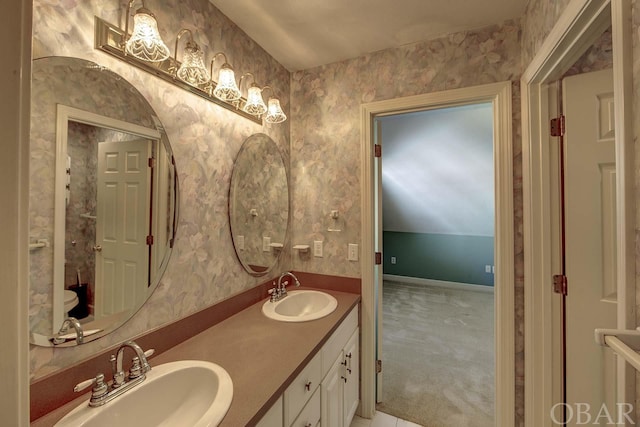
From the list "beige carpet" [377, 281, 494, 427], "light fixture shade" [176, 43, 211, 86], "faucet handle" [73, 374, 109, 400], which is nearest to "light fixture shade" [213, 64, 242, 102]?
"light fixture shade" [176, 43, 211, 86]

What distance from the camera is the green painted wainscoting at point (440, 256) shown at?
433 centimetres

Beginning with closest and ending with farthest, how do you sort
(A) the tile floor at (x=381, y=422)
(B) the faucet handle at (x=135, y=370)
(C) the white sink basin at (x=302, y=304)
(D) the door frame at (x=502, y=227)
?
(B) the faucet handle at (x=135, y=370) → (D) the door frame at (x=502, y=227) → (C) the white sink basin at (x=302, y=304) → (A) the tile floor at (x=381, y=422)

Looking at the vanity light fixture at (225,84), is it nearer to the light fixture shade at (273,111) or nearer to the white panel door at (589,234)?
the light fixture shade at (273,111)

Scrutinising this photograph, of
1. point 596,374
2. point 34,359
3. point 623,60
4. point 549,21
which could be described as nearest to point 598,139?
point 549,21

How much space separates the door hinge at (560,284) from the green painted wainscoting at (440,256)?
11.0ft

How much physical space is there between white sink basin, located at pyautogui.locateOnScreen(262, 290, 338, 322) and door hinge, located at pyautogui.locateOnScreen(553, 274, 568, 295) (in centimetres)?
110

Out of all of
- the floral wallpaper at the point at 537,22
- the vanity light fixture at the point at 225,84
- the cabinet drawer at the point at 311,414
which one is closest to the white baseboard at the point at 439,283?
the floral wallpaper at the point at 537,22

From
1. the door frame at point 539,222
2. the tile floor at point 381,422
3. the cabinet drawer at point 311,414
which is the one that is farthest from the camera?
the tile floor at point 381,422

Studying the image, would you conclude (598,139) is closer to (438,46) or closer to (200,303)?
(438,46)

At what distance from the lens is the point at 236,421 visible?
2.37ft

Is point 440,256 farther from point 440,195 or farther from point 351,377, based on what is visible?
point 351,377

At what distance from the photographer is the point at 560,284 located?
1.28 meters

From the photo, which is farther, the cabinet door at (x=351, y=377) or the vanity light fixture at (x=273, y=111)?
the vanity light fixture at (x=273, y=111)

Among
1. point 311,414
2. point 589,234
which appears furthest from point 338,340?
point 589,234
